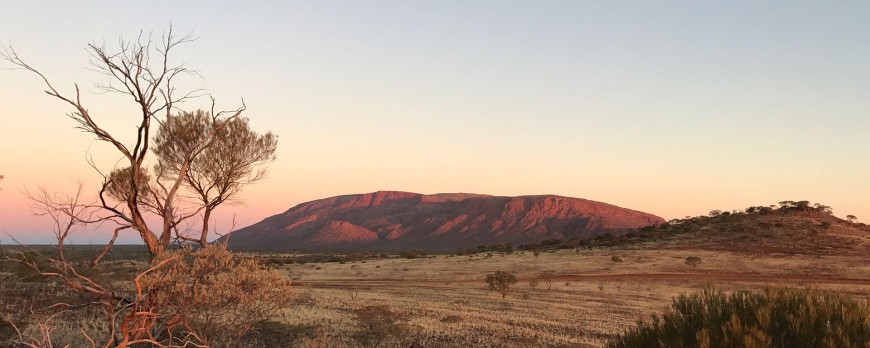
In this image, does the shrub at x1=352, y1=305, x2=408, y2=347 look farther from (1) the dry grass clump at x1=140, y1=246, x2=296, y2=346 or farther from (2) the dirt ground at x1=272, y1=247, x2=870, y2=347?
(1) the dry grass clump at x1=140, y1=246, x2=296, y2=346

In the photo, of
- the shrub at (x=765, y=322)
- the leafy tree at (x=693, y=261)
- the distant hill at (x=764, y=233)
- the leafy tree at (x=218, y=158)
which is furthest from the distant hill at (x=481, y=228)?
the shrub at (x=765, y=322)

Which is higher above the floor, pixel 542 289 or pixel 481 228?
pixel 481 228

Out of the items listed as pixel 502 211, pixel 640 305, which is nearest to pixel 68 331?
pixel 640 305

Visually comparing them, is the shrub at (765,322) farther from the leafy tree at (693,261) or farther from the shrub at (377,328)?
the leafy tree at (693,261)

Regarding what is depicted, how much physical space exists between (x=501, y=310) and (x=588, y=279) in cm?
2200

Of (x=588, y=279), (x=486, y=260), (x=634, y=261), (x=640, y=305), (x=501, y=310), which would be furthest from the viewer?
(x=486, y=260)

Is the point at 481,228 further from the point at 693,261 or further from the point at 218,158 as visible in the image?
the point at 218,158

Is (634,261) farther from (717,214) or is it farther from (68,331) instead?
(68,331)

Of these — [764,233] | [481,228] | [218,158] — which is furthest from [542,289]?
[481,228]

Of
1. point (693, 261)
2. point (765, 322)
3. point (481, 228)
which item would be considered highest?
point (481, 228)

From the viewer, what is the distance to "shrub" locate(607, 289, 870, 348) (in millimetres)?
6492

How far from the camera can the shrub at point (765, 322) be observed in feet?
21.3

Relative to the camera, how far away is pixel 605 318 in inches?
920

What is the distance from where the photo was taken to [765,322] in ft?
22.6
